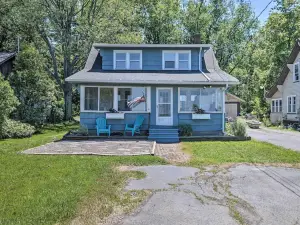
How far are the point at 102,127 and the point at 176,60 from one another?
19.5 ft

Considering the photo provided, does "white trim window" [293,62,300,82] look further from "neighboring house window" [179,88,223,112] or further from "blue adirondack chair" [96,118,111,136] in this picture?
"blue adirondack chair" [96,118,111,136]

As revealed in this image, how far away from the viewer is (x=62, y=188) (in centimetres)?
512

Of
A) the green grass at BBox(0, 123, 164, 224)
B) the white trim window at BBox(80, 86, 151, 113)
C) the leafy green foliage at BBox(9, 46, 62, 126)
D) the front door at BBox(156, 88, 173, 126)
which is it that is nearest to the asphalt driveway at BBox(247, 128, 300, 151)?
the front door at BBox(156, 88, 173, 126)

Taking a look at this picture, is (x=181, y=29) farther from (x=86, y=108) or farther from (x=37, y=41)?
(x=86, y=108)

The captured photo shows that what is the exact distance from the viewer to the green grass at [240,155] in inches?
A: 316

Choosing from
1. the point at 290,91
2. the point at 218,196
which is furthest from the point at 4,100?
the point at 290,91

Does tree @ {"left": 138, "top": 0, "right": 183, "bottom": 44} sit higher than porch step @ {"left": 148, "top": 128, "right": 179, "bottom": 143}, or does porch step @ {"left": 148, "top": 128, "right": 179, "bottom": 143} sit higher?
tree @ {"left": 138, "top": 0, "right": 183, "bottom": 44}

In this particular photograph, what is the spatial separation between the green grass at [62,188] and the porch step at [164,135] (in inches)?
183

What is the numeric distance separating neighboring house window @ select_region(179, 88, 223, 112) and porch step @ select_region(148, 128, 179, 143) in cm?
153

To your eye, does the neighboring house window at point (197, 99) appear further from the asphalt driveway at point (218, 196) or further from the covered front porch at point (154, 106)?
the asphalt driveway at point (218, 196)

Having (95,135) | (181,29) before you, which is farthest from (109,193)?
(181,29)

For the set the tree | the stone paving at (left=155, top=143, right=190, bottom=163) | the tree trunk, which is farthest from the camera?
the tree

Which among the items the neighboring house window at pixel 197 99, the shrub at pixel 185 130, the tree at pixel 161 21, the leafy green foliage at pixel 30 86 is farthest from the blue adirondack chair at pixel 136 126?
the tree at pixel 161 21

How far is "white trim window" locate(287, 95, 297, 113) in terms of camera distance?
22.3m
